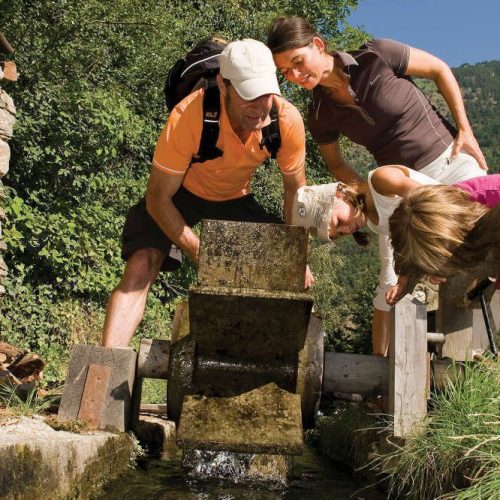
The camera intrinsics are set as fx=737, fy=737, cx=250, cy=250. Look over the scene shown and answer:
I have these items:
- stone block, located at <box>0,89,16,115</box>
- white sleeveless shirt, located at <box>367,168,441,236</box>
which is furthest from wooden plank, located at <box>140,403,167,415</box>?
white sleeveless shirt, located at <box>367,168,441,236</box>

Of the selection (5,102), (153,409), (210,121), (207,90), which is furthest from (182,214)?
(5,102)

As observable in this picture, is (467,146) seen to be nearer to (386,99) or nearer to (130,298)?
(386,99)

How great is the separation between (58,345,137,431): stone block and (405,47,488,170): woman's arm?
8.35 feet

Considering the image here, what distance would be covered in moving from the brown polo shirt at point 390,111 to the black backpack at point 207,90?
2.13ft

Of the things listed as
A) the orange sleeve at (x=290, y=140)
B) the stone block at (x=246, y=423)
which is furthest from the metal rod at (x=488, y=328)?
the orange sleeve at (x=290, y=140)

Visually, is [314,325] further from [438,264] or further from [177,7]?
[177,7]

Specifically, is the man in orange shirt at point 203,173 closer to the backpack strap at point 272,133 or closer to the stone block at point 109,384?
the backpack strap at point 272,133

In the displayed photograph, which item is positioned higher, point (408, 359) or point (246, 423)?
point (408, 359)

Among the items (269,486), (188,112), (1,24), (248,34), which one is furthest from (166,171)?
(248,34)

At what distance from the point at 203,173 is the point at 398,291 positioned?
1.44 m

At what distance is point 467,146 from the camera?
15.3ft

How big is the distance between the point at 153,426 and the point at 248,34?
14400 mm

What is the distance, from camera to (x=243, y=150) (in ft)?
14.7

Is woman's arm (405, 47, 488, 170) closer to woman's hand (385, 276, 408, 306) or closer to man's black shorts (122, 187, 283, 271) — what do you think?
woman's hand (385, 276, 408, 306)
